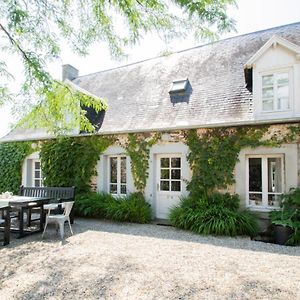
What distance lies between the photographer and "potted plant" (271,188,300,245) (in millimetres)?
6285

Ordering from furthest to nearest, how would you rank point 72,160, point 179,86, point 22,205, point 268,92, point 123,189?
point 72,160 → point 179,86 → point 123,189 → point 268,92 → point 22,205

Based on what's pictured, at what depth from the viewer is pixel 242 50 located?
10.4 meters

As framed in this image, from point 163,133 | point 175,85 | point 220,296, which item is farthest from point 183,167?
point 220,296

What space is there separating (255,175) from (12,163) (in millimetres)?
9931

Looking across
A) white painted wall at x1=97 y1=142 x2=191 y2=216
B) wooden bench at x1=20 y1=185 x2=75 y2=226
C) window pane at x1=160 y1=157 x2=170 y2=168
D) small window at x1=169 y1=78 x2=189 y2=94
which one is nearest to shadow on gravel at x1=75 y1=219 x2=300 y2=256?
wooden bench at x1=20 y1=185 x2=75 y2=226

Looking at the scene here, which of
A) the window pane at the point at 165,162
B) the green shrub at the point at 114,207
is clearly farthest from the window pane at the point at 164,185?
the green shrub at the point at 114,207

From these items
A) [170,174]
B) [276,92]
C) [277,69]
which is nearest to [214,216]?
[170,174]

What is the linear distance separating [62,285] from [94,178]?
20.5 ft

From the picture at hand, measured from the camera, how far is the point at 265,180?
7711 millimetres

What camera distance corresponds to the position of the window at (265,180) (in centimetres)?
769

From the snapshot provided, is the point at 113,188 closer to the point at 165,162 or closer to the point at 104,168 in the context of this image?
the point at 104,168

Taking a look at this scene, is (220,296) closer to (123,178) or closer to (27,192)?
(123,178)

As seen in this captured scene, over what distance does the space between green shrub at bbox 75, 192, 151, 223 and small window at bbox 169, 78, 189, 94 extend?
3.98 meters

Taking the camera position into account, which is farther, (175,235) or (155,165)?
(155,165)
